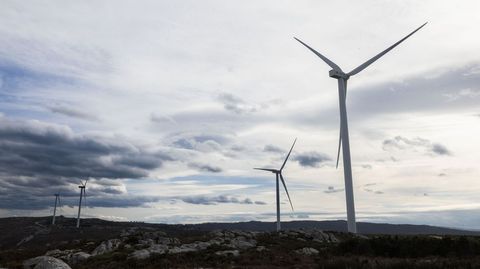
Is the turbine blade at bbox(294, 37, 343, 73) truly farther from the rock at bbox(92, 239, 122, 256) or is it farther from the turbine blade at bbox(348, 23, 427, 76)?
the rock at bbox(92, 239, 122, 256)

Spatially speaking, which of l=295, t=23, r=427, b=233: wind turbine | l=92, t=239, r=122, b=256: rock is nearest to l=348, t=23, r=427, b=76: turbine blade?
l=295, t=23, r=427, b=233: wind turbine

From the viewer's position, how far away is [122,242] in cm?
7925

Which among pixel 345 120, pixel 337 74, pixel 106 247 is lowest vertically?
pixel 106 247

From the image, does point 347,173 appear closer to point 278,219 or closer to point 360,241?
point 360,241

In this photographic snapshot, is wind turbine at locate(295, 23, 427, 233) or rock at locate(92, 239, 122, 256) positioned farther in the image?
rock at locate(92, 239, 122, 256)

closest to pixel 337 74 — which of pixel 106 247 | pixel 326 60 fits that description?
pixel 326 60

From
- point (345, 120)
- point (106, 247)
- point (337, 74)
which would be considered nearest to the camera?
point (345, 120)

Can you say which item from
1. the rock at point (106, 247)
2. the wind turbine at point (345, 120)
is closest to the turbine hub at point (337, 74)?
the wind turbine at point (345, 120)

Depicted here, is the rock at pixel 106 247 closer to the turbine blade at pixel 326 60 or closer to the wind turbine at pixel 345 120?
the wind turbine at pixel 345 120

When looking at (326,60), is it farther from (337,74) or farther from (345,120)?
(345,120)

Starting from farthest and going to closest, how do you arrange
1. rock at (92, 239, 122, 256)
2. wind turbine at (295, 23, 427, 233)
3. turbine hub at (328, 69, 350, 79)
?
turbine hub at (328, 69, 350, 79)
rock at (92, 239, 122, 256)
wind turbine at (295, 23, 427, 233)

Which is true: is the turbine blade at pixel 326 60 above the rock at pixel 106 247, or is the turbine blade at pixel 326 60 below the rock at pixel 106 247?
above

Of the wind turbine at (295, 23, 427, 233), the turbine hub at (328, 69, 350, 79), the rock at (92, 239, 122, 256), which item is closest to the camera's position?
the wind turbine at (295, 23, 427, 233)

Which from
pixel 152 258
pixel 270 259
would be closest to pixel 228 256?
pixel 270 259
